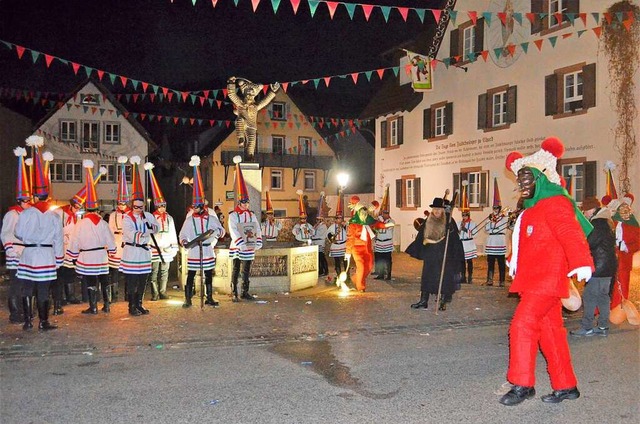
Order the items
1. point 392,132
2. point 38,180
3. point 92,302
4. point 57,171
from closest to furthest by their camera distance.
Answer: point 38,180
point 92,302
point 392,132
point 57,171

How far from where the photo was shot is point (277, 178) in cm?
4341

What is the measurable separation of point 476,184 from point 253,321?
53.1 ft

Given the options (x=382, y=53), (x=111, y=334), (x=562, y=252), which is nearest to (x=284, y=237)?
(x=382, y=53)

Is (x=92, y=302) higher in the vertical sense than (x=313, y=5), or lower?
lower

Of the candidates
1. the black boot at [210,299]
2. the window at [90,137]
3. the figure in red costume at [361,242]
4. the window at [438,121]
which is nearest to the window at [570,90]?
the window at [438,121]

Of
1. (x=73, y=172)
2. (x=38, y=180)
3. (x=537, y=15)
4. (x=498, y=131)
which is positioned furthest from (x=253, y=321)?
(x=73, y=172)

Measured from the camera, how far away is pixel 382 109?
1164 inches

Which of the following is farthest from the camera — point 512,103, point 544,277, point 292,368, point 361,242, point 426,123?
point 426,123

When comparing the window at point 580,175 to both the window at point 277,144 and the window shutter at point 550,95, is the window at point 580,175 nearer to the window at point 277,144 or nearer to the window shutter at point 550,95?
the window shutter at point 550,95

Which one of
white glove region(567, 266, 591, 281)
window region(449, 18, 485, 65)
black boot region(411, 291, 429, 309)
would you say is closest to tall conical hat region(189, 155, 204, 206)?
black boot region(411, 291, 429, 309)

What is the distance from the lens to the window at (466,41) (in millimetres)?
23344

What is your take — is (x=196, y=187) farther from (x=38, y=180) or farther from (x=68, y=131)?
(x=68, y=131)

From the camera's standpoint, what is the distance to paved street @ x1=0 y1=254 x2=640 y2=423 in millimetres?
5094

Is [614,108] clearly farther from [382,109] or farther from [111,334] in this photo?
[111,334]
